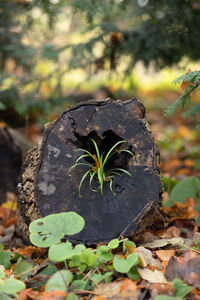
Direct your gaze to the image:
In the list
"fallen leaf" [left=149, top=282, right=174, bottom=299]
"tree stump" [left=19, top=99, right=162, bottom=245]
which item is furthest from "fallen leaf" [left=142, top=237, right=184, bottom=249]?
"fallen leaf" [left=149, top=282, right=174, bottom=299]

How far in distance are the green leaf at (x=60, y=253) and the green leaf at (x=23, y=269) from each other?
0.31 metres

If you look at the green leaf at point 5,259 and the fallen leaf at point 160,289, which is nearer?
the fallen leaf at point 160,289

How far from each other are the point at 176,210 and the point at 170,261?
1.03 m

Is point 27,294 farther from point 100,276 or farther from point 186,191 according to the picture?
point 186,191

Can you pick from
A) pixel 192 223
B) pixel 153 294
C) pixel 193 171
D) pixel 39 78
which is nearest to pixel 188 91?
pixel 192 223

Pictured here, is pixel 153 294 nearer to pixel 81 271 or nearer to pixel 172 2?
pixel 81 271

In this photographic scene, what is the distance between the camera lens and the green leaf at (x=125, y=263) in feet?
4.94

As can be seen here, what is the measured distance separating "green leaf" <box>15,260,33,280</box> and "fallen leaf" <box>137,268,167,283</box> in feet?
2.02

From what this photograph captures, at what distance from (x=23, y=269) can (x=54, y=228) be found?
330 mm

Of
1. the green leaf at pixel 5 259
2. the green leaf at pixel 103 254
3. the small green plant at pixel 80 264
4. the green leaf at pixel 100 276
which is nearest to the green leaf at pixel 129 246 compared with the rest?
the small green plant at pixel 80 264

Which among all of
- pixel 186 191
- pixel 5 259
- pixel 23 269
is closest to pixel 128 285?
pixel 23 269

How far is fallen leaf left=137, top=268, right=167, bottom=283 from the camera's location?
1.55 meters

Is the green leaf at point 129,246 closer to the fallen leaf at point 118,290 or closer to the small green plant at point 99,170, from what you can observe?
the fallen leaf at point 118,290

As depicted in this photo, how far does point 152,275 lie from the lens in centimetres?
158
